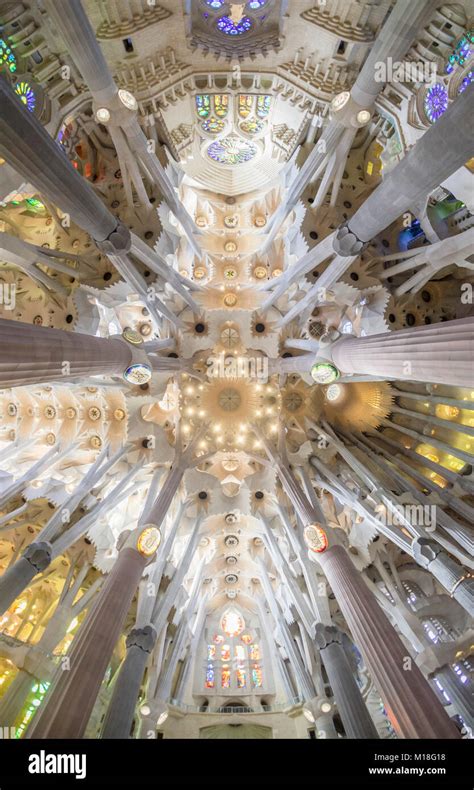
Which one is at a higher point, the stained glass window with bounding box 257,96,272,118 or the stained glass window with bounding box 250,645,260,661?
the stained glass window with bounding box 250,645,260,661

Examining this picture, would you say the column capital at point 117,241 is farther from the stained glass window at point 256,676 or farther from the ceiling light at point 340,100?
the stained glass window at point 256,676

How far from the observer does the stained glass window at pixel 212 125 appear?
17.1m

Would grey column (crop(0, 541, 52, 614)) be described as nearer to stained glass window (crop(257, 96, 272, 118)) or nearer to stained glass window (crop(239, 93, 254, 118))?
stained glass window (crop(239, 93, 254, 118))

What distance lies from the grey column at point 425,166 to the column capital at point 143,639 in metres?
14.2

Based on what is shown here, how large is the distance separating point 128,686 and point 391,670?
8.12m

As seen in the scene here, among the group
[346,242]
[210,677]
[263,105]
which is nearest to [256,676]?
[210,677]

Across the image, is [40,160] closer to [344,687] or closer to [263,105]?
[263,105]

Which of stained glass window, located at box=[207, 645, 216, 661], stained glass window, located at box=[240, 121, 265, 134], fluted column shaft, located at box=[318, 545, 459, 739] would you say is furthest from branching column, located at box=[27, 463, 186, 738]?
stained glass window, located at box=[207, 645, 216, 661]

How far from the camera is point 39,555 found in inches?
512

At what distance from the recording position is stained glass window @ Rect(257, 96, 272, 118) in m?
16.0

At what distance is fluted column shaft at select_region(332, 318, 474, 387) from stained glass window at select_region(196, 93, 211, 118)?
12265 mm

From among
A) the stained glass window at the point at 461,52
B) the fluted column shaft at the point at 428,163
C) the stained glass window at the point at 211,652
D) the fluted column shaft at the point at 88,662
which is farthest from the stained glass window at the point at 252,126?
the stained glass window at the point at 211,652
